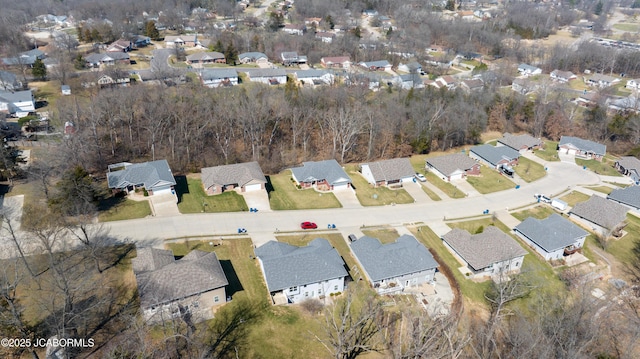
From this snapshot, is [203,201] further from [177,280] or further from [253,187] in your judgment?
[177,280]

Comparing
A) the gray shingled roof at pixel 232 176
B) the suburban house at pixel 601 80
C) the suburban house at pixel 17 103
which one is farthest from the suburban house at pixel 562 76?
the suburban house at pixel 17 103

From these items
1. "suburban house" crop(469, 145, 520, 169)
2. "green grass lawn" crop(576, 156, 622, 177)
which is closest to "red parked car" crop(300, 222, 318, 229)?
"suburban house" crop(469, 145, 520, 169)

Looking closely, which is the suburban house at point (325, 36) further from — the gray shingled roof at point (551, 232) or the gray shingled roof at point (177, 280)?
the gray shingled roof at point (177, 280)

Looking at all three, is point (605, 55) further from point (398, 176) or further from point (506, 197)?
point (398, 176)

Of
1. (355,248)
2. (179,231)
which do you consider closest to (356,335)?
(355,248)

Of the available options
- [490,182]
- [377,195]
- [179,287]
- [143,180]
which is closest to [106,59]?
[143,180]

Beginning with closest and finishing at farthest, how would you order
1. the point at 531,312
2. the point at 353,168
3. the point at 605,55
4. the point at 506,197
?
the point at 531,312
the point at 506,197
the point at 353,168
the point at 605,55

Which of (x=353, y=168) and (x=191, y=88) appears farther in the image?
(x=191, y=88)
